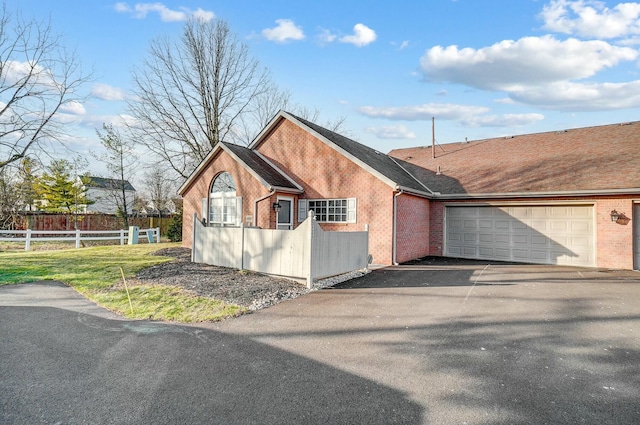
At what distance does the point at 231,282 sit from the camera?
865 centimetres

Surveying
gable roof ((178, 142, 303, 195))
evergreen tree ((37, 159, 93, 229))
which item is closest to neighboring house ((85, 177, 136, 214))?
evergreen tree ((37, 159, 93, 229))

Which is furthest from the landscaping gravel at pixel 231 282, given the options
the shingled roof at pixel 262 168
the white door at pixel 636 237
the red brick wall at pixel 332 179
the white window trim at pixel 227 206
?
the white door at pixel 636 237

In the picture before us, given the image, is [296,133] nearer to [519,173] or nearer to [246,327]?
[519,173]

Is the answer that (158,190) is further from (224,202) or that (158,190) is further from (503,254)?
(503,254)

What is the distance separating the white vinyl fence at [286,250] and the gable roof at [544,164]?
7.35 m

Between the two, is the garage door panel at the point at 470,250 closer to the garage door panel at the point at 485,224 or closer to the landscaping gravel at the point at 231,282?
the garage door panel at the point at 485,224

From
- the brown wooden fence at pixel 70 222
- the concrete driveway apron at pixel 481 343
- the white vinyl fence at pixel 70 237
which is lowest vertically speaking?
the concrete driveway apron at pixel 481 343

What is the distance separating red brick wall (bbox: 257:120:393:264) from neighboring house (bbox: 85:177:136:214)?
1941 centimetres

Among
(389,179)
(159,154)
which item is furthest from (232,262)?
(159,154)

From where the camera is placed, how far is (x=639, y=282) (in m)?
9.78

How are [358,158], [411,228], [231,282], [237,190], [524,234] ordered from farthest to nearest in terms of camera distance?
[237,190], [411,228], [524,234], [358,158], [231,282]

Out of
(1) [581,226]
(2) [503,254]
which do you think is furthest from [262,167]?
(1) [581,226]

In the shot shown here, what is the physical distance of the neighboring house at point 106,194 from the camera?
29.2 meters

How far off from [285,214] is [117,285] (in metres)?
7.50
